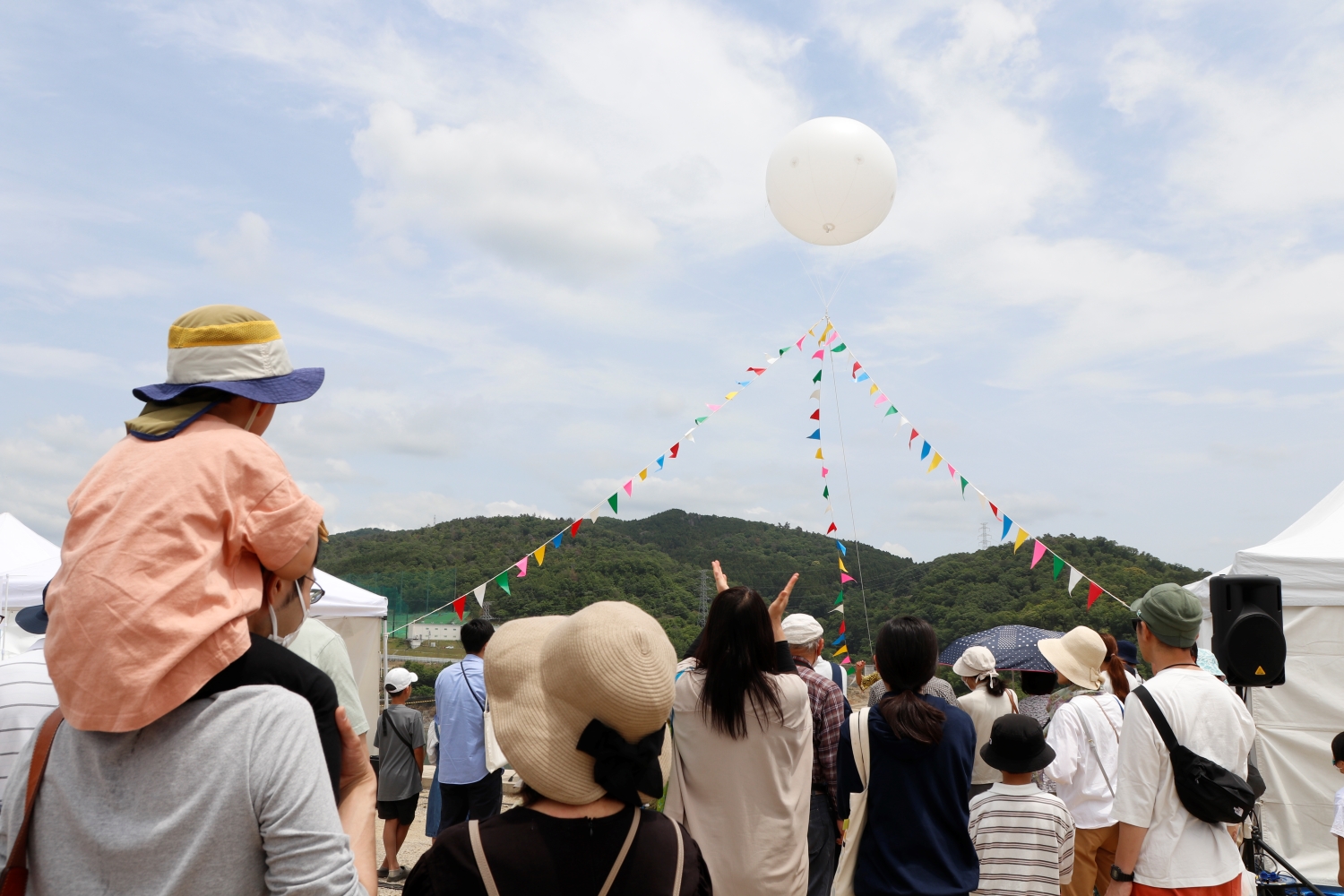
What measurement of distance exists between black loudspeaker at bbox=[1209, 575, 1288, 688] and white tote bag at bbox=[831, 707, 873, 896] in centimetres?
165

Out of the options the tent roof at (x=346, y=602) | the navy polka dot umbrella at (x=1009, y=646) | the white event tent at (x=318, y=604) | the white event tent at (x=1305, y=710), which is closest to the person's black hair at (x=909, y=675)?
the navy polka dot umbrella at (x=1009, y=646)

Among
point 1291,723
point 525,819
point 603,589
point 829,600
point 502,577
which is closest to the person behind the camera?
point 525,819

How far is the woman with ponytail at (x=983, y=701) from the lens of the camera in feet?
14.0

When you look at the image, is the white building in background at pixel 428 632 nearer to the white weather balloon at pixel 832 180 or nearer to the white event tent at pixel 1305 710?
the white weather balloon at pixel 832 180

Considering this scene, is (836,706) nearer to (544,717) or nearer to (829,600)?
(544,717)

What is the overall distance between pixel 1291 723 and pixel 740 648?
5.18m

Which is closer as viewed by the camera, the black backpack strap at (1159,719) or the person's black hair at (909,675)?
the black backpack strap at (1159,719)

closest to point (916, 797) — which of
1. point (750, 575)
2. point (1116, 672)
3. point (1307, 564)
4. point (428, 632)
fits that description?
point (1116, 672)

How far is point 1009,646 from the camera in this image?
19.5ft

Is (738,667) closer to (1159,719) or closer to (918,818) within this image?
(918,818)

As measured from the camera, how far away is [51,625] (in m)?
1.04

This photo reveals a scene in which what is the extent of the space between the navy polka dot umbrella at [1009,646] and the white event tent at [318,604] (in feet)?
14.8

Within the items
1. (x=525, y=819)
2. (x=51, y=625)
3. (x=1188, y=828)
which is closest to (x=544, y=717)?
(x=525, y=819)

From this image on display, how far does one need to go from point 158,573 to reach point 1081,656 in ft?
13.2
